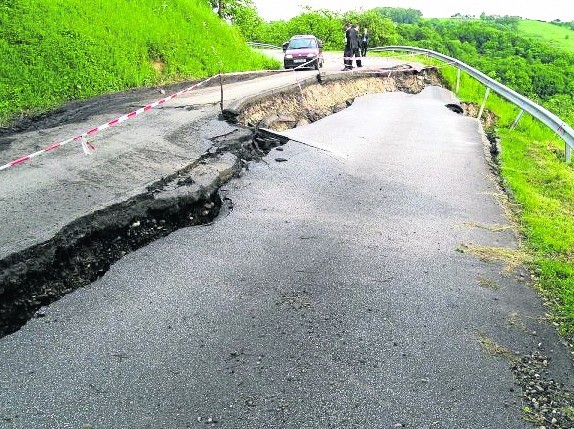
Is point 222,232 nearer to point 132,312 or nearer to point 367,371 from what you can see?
point 132,312

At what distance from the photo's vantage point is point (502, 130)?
13.2m

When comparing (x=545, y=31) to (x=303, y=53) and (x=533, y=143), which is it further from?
(x=533, y=143)

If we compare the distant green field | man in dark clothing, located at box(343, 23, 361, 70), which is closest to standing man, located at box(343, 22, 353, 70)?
man in dark clothing, located at box(343, 23, 361, 70)

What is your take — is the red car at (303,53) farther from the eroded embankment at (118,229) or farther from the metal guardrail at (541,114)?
the eroded embankment at (118,229)

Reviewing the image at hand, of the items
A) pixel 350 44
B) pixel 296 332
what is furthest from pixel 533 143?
pixel 350 44

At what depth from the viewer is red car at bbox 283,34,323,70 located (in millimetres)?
21422

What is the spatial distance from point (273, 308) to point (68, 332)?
1733mm

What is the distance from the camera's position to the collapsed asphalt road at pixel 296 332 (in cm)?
323

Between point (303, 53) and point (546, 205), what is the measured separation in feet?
53.5

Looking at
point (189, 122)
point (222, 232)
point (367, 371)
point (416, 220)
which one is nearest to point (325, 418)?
point (367, 371)

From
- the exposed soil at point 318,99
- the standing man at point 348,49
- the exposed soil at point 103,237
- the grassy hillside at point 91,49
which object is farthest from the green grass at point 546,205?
the grassy hillside at point 91,49

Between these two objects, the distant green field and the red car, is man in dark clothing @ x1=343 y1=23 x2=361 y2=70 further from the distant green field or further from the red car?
the distant green field

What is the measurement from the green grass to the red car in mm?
10266

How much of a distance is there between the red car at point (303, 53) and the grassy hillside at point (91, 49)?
328cm
